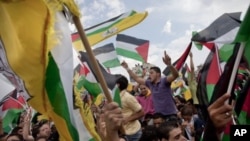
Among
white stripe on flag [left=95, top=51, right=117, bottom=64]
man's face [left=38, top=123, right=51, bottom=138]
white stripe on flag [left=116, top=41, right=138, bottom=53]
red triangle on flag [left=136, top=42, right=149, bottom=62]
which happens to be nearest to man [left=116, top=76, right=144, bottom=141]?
white stripe on flag [left=95, top=51, right=117, bottom=64]

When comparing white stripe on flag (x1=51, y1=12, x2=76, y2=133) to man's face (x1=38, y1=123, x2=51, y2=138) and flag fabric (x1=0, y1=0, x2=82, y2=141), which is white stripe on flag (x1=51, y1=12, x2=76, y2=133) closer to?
flag fabric (x1=0, y1=0, x2=82, y2=141)

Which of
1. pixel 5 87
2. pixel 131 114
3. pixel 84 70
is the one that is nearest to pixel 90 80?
pixel 84 70

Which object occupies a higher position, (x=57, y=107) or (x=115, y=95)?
(x=57, y=107)

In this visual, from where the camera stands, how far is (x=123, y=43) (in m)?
10.4

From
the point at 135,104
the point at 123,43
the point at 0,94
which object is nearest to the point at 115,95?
the point at 135,104

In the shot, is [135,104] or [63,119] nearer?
[63,119]

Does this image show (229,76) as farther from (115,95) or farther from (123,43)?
(123,43)

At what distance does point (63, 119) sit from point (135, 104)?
3614 mm

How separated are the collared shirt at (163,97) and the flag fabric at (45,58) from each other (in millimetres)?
3967

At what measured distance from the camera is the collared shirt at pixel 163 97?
7.41m

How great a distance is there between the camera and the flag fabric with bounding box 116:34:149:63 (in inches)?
406

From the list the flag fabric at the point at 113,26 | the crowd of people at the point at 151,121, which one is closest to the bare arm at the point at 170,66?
the crowd of people at the point at 151,121

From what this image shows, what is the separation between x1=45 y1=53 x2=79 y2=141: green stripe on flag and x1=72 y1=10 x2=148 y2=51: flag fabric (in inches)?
117

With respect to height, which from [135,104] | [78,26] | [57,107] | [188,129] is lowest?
[188,129]
